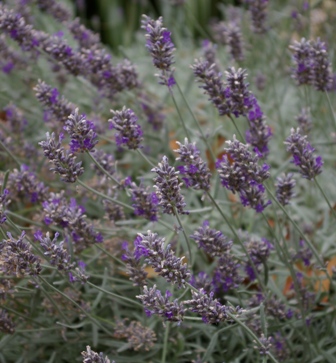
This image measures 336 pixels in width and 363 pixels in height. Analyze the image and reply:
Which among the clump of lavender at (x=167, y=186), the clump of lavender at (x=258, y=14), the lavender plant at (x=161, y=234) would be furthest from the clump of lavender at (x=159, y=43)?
the clump of lavender at (x=258, y=14)

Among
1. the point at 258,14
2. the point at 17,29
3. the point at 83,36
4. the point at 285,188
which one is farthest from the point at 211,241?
the point at 258,14

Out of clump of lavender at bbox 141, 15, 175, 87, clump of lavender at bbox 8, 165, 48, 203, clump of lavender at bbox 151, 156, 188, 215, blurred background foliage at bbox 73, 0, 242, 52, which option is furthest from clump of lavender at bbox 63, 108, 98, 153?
blurred background foliage at bbox 73, 0, 242, 52

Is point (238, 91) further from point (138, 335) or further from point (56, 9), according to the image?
point (56, 9)

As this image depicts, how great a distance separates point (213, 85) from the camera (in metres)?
→ 1.73

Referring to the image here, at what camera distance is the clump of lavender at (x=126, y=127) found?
164 centimetres

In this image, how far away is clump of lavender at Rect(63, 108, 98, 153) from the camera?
59.7 inches

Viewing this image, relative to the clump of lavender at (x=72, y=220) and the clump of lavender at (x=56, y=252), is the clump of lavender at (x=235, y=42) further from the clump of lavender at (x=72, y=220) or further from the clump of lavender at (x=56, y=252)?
the clump of lavender at (x=56, y=252)

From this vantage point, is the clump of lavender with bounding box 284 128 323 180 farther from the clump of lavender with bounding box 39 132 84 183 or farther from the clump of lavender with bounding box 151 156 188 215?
the clump of lavender with bounding box 39 132 84 183

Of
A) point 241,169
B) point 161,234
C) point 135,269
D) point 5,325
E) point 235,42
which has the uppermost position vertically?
point 235,42

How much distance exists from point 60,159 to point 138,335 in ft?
1.93

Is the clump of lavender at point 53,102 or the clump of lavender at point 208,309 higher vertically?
the clump of lavender at point 53,102

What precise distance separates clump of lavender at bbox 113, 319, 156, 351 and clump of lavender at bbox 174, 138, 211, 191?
18.5 inches

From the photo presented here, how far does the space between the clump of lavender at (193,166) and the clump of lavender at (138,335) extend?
1.54 feet

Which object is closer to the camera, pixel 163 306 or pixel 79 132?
pixel 163 306
